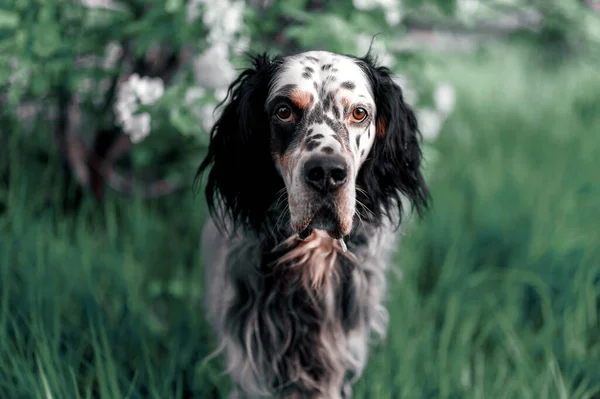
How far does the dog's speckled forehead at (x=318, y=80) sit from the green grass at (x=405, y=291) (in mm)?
1058

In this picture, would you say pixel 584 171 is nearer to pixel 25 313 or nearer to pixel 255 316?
pixel 255 316

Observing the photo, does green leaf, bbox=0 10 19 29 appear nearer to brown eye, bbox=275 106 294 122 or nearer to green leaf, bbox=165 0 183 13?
green leaf, bbox=165 0 183 13

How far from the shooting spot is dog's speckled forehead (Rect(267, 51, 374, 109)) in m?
1.67

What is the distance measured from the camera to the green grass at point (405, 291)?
7.43 feet

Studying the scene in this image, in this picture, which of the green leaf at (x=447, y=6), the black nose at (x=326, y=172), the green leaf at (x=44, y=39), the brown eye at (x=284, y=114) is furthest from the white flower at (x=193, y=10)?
the black nose at (x=326, y=172)

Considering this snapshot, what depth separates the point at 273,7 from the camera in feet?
9.12

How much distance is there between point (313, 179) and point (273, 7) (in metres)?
1.49

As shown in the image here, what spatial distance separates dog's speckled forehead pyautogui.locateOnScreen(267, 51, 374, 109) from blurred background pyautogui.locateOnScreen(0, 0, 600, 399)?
0.43 metres

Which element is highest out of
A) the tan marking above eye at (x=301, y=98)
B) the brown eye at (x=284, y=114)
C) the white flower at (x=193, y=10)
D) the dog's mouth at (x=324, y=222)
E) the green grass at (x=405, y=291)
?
the white flower at (x=193, y=10)

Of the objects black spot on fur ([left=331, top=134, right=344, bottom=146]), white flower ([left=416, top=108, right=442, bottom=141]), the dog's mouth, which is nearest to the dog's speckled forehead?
black spot on fur ([left=331, top=134, right=344, bottom=146])

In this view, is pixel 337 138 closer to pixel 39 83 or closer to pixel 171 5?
pixel 171 5

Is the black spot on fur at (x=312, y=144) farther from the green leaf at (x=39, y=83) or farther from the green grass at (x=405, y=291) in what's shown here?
the green leaf at (x=39, y=83)

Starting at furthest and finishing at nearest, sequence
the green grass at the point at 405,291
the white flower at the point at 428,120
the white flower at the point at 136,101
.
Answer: the white flower at the point at 428,120, the white flower at the point at 136,101, the green grass at the point at 405,291

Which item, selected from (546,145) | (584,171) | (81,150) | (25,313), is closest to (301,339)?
(25,313)
